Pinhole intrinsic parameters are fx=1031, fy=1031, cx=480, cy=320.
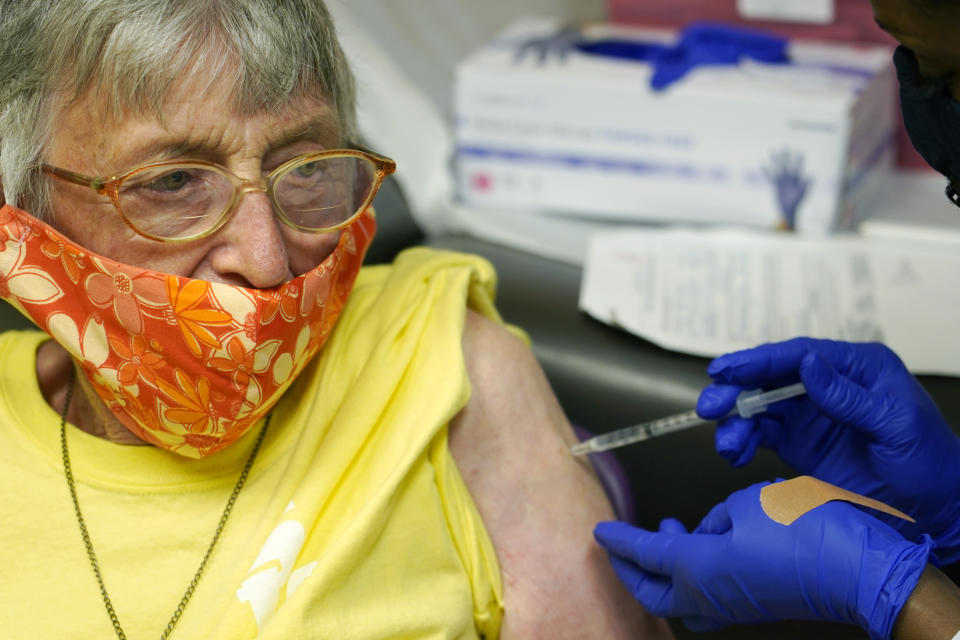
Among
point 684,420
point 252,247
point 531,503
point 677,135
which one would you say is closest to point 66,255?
point 252,247

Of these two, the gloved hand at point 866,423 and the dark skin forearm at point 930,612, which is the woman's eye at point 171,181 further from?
the dark skin forearm at point 930,612

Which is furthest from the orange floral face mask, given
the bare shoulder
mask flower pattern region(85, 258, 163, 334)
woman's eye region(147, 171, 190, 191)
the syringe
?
the syringe

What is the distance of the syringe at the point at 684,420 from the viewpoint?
4.60 feet

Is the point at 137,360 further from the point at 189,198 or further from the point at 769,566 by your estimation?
the point at 769,566

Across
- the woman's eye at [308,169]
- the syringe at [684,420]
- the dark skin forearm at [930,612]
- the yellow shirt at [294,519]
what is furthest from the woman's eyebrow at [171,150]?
the dark skin forearm at [930,612]

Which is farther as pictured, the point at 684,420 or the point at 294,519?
the point at 684,420

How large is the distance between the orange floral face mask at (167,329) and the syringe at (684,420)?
0.45 metres

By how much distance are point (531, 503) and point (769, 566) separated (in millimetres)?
328

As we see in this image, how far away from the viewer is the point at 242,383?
1.19m

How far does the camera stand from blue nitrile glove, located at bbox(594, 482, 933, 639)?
1.15 m

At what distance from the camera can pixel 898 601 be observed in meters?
1.12

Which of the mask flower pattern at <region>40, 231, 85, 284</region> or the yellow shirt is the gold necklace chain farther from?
the mask flower pattern at <region>40, 231, 85, 284</region>

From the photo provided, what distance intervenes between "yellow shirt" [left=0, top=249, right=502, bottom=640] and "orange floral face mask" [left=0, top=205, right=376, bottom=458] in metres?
0.11

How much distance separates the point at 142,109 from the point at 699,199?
4.82 feet
